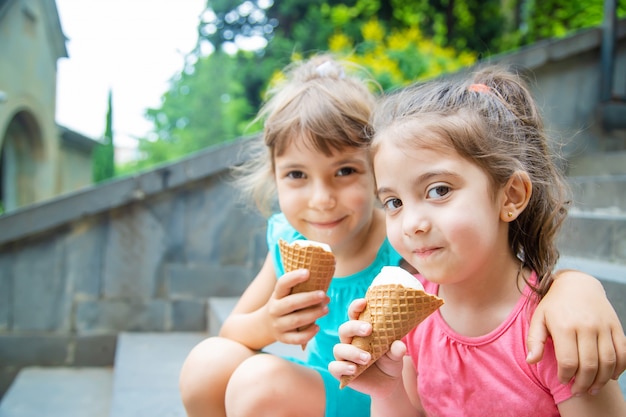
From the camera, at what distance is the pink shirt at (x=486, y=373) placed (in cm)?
125

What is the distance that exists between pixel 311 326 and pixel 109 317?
2.41 m

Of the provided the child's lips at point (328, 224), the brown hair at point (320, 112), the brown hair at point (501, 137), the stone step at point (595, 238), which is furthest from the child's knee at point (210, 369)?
the stone step at point (595, 238)

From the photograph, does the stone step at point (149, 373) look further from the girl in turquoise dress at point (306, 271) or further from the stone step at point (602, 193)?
the stone step at point (602, 193)

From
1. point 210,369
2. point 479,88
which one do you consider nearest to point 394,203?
point 479,88

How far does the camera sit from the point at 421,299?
1.24 m

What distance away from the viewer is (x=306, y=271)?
1465mm

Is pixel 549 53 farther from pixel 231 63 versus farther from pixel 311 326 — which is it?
pixel 231 63

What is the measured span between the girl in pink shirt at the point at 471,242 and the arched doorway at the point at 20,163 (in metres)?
11.4

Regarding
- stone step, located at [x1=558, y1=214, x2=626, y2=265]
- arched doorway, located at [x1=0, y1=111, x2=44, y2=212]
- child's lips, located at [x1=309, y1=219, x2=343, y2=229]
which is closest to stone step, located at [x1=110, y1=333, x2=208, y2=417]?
child's lips, located at [x1=309, y1=219, x2=343, y2=229]

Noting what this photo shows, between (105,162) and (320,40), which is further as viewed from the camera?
(105,162)

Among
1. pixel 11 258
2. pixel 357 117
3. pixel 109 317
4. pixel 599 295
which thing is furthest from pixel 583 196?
pixel 11 258

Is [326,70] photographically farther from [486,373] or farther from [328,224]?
[486,373]

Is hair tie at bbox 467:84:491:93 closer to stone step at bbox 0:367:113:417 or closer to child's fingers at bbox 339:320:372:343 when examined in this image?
child's fingers at bbox 339:320:372:343

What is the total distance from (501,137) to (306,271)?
0.59 metres
